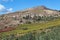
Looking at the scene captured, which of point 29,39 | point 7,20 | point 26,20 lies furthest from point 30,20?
point 29,39

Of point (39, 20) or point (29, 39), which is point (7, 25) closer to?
point (39, 20)

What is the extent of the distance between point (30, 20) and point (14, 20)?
12864mm

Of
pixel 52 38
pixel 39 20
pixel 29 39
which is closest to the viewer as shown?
pixel 52 38

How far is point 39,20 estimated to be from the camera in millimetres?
193500

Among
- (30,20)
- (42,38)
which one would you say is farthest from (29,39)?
(30,20)

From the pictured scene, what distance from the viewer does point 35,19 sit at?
197 m

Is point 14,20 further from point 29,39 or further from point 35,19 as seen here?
point 29,39

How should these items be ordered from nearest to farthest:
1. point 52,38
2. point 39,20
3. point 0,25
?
point 52,38, point 0,25, point 39,20

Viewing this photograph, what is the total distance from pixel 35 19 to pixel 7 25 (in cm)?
2527

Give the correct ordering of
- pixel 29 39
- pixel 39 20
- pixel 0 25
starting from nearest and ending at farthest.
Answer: pixel 29 39, pixel 0 25, pixel 39 20

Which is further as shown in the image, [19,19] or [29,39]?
[19,19]

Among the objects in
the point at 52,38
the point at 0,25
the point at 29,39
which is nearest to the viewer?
the point at 52,38

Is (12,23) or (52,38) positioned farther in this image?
(12,23)

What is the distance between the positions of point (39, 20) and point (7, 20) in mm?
25731
